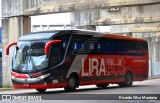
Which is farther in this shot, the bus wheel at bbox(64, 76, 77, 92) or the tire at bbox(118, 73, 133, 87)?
the tire at bbox(118, 73, 133, 87)

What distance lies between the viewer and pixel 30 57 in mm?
22391

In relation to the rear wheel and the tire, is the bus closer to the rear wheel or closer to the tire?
the rear wheel

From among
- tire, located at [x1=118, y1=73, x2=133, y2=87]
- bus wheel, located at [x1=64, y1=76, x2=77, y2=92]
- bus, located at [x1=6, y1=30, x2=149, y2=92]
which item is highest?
bus, located at [x1=6, y1=30, x2=149, y2=92]

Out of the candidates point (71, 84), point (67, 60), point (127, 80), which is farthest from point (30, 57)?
point (127, 80)

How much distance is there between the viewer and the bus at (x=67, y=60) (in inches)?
866

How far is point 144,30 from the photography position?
4778 centimetres

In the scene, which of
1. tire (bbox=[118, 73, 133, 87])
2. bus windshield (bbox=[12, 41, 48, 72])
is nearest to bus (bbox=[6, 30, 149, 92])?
bus windshield (bbox=[12, 41, 48, 72])

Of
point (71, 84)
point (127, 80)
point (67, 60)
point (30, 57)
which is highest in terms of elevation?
point (30, 57)

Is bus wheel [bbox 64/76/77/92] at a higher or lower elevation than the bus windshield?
lower

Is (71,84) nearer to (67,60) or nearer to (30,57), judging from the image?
(67,60)

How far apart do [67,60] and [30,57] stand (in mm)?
1699

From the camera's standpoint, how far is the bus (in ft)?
72.2

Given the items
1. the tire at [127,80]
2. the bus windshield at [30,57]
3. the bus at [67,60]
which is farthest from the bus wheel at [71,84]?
the tire at [127,80]

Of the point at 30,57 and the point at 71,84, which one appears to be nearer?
the point at 30,57
